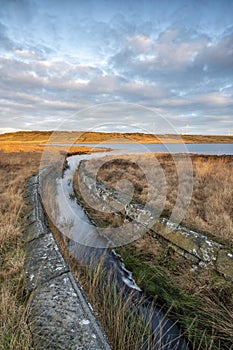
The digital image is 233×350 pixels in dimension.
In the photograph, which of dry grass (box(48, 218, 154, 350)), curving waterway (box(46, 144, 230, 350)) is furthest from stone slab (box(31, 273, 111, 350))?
curving waterway (box(46, 144, 230, 350))

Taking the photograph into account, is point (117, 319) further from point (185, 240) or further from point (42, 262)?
point (185, 240)

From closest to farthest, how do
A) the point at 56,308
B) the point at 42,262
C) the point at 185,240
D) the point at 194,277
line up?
1. the point at 56,308
2. the point at 42,262
3. the point at 194,277
4. the point at 185,240

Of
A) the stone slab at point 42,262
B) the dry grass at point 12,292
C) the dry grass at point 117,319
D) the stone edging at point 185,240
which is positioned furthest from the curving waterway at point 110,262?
the dry grass at point 12,292

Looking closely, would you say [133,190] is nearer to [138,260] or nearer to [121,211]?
[121,211]

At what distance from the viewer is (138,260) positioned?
206 inches

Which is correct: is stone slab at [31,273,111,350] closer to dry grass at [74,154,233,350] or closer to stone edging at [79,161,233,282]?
dry grass at [74,154,233,350]

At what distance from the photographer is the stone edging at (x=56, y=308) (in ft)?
7.02

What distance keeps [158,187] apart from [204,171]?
3190mm

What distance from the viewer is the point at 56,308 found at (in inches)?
101

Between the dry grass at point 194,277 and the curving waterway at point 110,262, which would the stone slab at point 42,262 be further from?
the dry grass at point 194,277

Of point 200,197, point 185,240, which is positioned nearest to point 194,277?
point 185,240

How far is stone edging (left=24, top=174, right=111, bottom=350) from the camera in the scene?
2139mm

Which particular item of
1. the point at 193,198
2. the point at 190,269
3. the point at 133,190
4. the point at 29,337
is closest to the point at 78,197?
the point at 133,190

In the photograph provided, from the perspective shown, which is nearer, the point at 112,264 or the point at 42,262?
the point at 42,262
